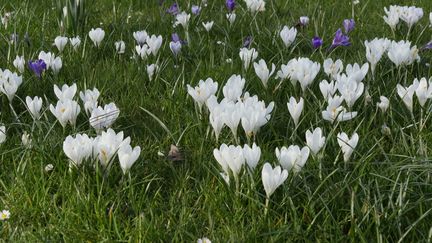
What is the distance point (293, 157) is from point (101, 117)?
86cm

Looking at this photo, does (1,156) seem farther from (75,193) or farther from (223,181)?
(223,181)

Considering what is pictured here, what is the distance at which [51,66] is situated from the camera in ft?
11.7

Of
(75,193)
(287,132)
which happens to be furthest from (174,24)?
(75,193)

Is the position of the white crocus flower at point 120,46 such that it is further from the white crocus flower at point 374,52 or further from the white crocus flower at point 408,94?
the white crocus flower at point 408,94

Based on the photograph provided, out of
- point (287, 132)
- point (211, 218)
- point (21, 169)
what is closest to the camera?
point (211, 218)

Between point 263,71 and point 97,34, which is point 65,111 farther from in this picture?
point 97,34

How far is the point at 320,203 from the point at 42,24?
291 centimetres

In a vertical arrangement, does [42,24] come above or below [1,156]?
below

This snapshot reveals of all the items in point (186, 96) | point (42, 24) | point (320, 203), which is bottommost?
point (42, 24)

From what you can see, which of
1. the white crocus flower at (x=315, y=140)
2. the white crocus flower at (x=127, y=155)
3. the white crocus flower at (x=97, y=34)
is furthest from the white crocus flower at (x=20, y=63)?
the white crocus flower at (x=315, y=140)

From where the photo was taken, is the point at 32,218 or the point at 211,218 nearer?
the point at 211,218

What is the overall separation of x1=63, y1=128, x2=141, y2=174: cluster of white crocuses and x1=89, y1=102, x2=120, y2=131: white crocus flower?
25cm

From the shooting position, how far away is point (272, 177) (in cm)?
226

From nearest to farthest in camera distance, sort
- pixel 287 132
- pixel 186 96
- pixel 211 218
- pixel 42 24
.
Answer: pixel 211 218 < pixel 287 132 < pixel 186 96 < pixel 42 24
